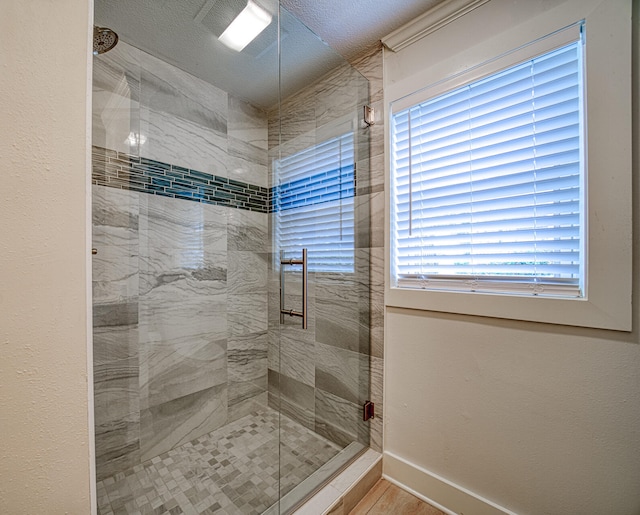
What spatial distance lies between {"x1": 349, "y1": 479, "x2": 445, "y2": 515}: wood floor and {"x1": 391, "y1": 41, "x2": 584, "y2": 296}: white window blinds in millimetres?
987

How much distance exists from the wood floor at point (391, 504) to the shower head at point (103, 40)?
2181mm

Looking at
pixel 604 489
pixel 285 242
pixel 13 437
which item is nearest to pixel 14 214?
pixel 13 437

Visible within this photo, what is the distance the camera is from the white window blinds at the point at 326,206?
1531 millimetres

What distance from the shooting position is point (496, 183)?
1137 mm

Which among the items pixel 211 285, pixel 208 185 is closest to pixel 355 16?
pixel 208 185

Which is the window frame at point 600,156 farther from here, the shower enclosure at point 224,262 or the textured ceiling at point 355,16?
the shower enclosure at point 224,262

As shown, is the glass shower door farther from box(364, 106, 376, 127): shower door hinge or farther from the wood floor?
the wood floor

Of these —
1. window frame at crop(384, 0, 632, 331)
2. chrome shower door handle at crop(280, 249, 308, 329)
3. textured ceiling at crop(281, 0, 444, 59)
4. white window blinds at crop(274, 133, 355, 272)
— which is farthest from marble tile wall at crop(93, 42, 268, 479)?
window frame at crop(384, 0, 632, 331)

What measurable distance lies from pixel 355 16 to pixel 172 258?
1.55m

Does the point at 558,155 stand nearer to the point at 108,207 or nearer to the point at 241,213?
the point at 241,213

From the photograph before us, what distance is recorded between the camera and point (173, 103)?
157cm

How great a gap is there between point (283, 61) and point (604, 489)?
7.17 ft

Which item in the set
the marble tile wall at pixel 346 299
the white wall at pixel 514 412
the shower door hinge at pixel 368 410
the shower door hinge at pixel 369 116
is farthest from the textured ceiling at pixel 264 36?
the shower door hinge at pixel 368 410

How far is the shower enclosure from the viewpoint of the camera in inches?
51.1
